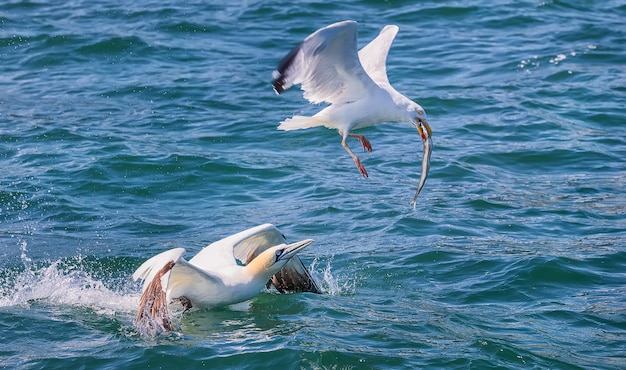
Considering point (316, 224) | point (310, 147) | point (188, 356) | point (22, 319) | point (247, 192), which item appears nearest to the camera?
point (188, 356)

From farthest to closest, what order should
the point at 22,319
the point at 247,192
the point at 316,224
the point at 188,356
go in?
1. the point at 247,192
2. the point at 316,224
3. the point at 22,319
4. the point at 188,356

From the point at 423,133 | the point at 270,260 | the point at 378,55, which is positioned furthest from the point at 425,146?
the point at 270,260

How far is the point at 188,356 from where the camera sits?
8.74 meters

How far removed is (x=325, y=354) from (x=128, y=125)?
316 inches

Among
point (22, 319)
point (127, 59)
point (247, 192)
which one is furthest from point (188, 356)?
point (127, 59)

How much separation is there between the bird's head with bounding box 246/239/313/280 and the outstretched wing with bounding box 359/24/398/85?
284cm

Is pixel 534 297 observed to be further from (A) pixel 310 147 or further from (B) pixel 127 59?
(B) pixel 127 59

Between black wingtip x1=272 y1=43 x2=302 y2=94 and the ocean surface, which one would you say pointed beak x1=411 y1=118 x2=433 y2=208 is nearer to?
the ocean surface

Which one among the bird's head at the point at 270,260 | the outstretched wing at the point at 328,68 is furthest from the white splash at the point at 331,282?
the outstretched wing at the point at 328,68

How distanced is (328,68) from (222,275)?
247 cm

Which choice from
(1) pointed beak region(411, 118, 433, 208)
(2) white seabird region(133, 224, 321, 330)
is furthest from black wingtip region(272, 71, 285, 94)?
(1) pointed beak region(411, 118, 433, 208)

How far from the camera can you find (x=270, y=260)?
32.6 feet

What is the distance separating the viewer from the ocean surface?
9.38 meters

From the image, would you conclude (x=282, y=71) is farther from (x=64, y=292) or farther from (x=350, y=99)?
(x=64, y=292)
